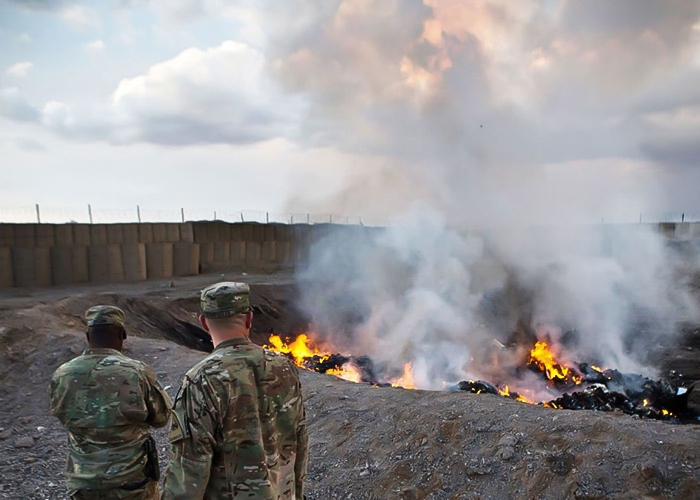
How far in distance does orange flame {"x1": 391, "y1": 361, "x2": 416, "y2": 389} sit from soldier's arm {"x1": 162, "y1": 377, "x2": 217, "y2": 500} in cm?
834

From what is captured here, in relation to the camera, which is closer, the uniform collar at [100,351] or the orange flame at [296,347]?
the uniform collar at [100,351]

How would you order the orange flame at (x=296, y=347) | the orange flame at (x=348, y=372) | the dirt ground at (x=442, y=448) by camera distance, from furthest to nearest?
1. the orange flame at (x=296, y=347)
2. the orange flame at (x=348, y=372)
3. the dirt ground at (x=442, y=448)

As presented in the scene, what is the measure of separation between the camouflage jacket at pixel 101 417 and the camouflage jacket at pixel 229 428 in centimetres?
93

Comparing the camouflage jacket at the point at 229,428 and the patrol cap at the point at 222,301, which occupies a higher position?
the patrol cap at the point at 222,301

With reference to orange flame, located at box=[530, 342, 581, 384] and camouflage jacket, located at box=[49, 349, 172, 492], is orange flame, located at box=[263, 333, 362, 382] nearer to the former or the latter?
orange flame, located at box=[530, 342, 581, 384]

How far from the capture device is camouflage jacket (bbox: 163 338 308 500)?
2.15 m

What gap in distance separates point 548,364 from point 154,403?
37.9ft

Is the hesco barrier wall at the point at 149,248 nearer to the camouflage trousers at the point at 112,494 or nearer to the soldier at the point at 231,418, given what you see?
the camouflage trousers at the point at 112,494

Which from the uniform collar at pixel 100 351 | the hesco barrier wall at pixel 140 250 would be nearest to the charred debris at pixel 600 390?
the uniform collar at pixel 100 351

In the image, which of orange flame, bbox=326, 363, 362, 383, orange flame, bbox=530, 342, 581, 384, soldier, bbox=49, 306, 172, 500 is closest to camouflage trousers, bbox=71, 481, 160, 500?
soldier, bbox=49, 306, 172, 500

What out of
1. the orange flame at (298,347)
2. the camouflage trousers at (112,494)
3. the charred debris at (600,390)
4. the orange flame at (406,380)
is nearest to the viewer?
the camouflage trousers at (112,494)

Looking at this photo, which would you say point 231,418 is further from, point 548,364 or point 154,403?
point 548,364

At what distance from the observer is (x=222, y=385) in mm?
2209

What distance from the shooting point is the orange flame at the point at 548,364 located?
11.3 m
